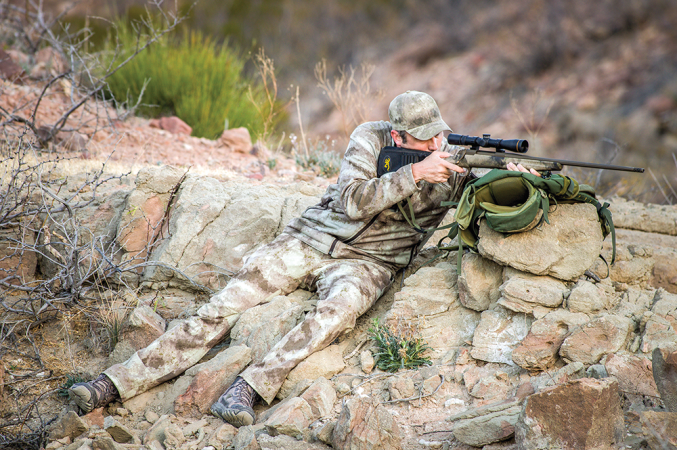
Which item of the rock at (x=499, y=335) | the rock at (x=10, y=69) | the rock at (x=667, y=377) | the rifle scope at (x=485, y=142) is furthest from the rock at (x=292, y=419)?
the rock at (x=10, y=69)

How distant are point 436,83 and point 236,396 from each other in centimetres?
1529

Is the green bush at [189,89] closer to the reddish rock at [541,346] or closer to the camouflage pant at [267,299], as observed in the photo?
the camouflage pant at [267,299]

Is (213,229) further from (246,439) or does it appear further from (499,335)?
(499,335)

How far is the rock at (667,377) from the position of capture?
2.38 metres

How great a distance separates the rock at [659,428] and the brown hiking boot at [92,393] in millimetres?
2764

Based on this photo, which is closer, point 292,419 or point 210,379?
point 292,419

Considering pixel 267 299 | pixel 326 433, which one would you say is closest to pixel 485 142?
pixel 267 299

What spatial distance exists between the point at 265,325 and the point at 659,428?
219 cm

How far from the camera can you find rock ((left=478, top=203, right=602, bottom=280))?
3246 millimetres

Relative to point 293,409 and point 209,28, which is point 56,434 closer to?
point 293,409

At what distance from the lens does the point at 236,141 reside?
7.27 metres

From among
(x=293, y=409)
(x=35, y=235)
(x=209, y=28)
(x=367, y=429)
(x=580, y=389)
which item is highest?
(x=209, y=28)

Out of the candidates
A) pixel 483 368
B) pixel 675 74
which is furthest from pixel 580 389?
pixel 675 74

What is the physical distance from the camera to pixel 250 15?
72.0 ft
